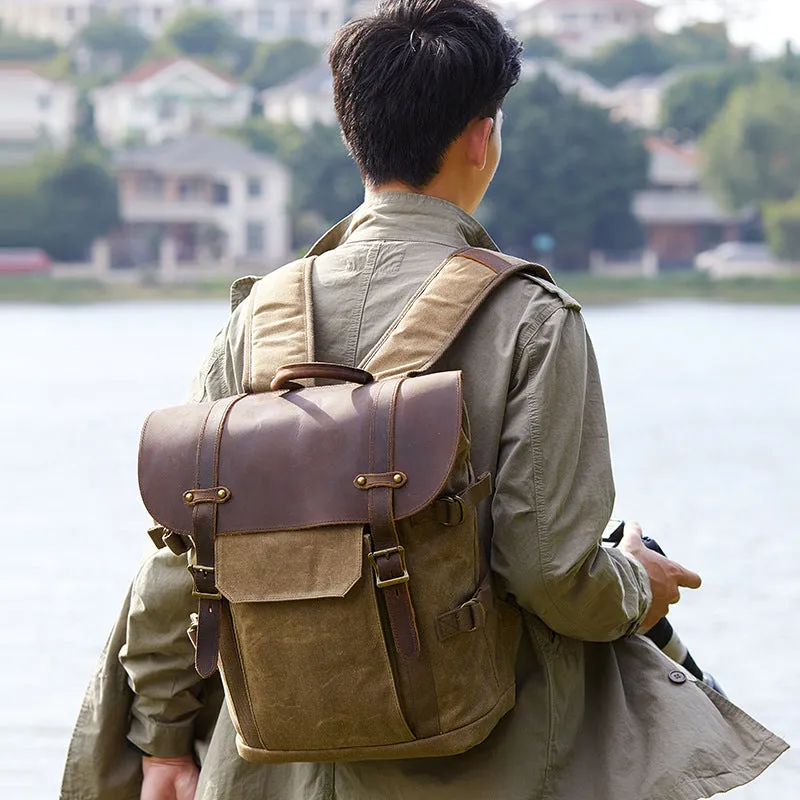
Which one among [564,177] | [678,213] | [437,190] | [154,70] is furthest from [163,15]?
[437,190]

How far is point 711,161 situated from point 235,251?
1358cm

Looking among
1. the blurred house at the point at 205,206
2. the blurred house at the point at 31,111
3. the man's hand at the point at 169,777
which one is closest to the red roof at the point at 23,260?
the blurred house at the point at 205,206

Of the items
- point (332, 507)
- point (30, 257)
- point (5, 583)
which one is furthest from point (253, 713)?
point (30, 257)

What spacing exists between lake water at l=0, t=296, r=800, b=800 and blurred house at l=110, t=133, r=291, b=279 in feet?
39.8

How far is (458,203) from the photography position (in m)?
1.38

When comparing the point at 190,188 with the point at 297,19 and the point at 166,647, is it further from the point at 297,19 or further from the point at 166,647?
the point at 166,647

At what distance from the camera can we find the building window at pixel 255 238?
43.6 meters

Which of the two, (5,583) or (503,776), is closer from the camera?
(503,776)

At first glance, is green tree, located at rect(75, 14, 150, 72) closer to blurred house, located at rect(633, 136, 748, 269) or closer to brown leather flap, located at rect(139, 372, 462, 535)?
blurred house, located at rect(633, 136, 748, 269)

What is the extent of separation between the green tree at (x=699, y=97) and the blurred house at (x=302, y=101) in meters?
11.0

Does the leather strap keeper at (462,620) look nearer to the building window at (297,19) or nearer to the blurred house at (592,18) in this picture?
the blurred house at (592,18)

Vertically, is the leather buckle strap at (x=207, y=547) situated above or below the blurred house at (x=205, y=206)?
above

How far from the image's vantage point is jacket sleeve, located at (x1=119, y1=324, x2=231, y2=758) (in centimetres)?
136

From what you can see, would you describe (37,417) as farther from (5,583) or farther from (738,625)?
(738,625)
